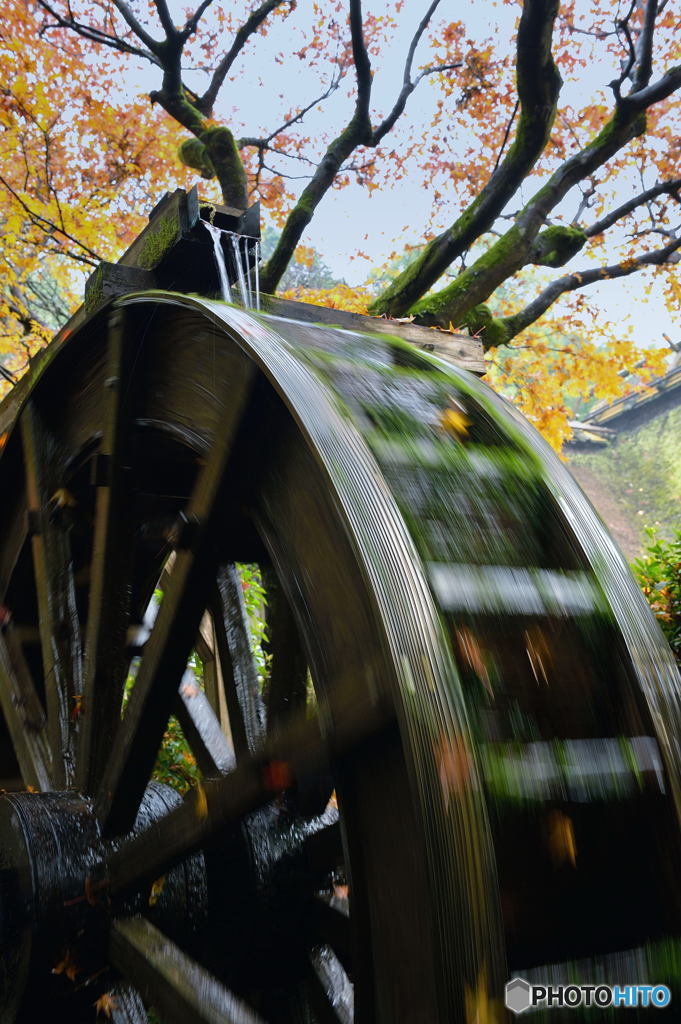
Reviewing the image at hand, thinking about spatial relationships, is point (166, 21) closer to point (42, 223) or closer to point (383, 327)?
point (42, 223)

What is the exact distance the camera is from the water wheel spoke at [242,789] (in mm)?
1533

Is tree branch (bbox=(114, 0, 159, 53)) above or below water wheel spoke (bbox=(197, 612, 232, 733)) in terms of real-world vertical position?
above

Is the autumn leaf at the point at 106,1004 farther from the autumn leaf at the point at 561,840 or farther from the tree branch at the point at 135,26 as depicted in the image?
the tree branch at the point at 135,26

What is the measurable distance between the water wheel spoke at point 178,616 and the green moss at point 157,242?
3.98 ft

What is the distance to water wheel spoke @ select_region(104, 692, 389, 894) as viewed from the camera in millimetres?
1533

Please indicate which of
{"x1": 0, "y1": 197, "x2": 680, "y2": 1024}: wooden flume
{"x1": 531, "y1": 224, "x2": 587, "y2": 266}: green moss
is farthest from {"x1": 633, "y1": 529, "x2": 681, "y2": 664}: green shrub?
{"x1": 531, "y1": 224, "x2": 587, "y2": 266}: green moss

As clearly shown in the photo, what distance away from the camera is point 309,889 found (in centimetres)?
258

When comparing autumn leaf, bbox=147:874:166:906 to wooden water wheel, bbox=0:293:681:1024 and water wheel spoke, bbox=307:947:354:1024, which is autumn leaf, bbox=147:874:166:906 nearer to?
wooden water wheel, bbox=0:293:681:1024

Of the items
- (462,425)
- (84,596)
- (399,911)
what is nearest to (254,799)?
(399,911)

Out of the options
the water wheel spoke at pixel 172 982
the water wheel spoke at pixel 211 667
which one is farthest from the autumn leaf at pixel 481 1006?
the water wheel spoke at pixel 211 667

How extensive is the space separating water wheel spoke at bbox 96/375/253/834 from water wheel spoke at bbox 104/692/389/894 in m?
0.23

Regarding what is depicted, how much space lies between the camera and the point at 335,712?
1.55m

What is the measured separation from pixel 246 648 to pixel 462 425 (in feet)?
6.30

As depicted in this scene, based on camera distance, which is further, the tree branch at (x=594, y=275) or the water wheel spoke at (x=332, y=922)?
the tree branch at (x=594, y=275)
